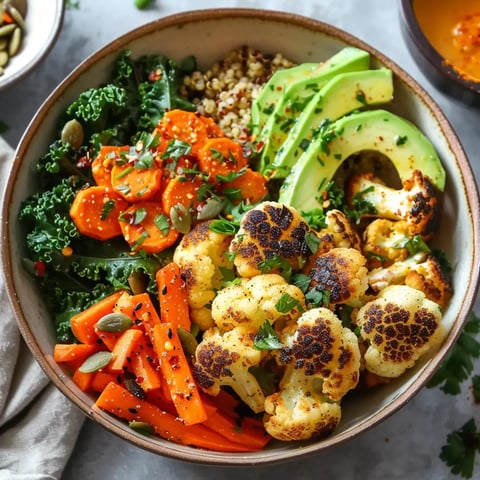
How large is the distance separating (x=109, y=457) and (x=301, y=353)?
0.93 meters

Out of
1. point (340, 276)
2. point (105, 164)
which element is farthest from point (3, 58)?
point (340, 276)

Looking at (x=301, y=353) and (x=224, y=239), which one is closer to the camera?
(x=301, y=353)

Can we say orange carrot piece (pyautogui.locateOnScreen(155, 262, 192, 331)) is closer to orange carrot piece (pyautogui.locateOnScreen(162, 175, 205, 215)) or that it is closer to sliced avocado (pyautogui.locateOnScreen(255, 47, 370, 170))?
orange carrot piece (pyautogui.locateOnScreen(162, 175, 205, 215))

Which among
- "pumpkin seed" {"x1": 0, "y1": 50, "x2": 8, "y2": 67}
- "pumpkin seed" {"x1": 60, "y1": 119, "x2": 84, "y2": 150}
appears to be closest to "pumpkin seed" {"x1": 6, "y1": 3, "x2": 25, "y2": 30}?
"pumpkin seed" {"x1": 0, "y1": 50, "x2": 8, "y2": 67}

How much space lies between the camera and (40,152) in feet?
8.63

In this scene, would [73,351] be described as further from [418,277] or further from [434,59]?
[434,59]

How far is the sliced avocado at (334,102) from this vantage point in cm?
259

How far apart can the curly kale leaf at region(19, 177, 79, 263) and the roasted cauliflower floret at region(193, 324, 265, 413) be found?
0.54 meters

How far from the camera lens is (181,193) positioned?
2.53m

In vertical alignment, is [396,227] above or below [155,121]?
below

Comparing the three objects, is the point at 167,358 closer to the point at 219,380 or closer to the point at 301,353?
the point at 219,380

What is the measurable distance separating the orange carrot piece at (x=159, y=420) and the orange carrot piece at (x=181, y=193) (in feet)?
1.86

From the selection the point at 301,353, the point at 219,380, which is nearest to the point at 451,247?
the point at 301,353

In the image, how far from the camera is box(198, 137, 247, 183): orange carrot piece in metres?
2.56
